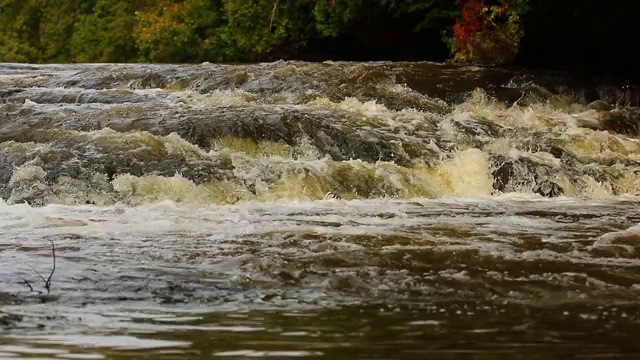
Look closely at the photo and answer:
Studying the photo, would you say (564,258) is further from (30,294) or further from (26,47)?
(26,47)

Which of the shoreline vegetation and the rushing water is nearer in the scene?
the rushing water

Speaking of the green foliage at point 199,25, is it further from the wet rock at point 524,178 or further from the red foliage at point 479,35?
the wet rock at point 524,178

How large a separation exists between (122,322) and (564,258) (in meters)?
2.57

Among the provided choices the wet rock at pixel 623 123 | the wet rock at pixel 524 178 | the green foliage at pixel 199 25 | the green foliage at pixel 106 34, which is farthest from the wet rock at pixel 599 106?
the green foliage at pixel 106 34

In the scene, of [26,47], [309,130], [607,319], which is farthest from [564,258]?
[26,47]

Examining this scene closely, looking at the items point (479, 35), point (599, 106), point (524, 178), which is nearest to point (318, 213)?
point (524, 178)

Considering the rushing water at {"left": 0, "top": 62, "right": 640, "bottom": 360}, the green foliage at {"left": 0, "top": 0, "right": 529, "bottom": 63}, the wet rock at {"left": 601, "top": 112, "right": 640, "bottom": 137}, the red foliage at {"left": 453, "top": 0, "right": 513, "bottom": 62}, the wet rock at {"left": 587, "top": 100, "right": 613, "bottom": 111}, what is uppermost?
the green foliage at {"left": 0, "top": 0, "right": 529, "bottom": 63}

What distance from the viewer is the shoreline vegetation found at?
50.3ft

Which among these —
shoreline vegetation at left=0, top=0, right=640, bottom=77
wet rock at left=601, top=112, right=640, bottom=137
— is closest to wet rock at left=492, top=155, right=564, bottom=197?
wet rock at left=601, top=112, right=640, bottom=137

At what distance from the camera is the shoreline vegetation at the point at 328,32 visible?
50.3 ft

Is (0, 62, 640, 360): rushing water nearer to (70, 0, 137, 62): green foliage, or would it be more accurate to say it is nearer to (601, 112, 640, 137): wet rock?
(601, 112, 640, 137): wet rock

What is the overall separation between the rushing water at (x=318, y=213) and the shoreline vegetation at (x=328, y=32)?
5.80ft

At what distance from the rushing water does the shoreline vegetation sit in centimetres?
177

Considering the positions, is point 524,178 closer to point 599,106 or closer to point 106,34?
point 599,106
